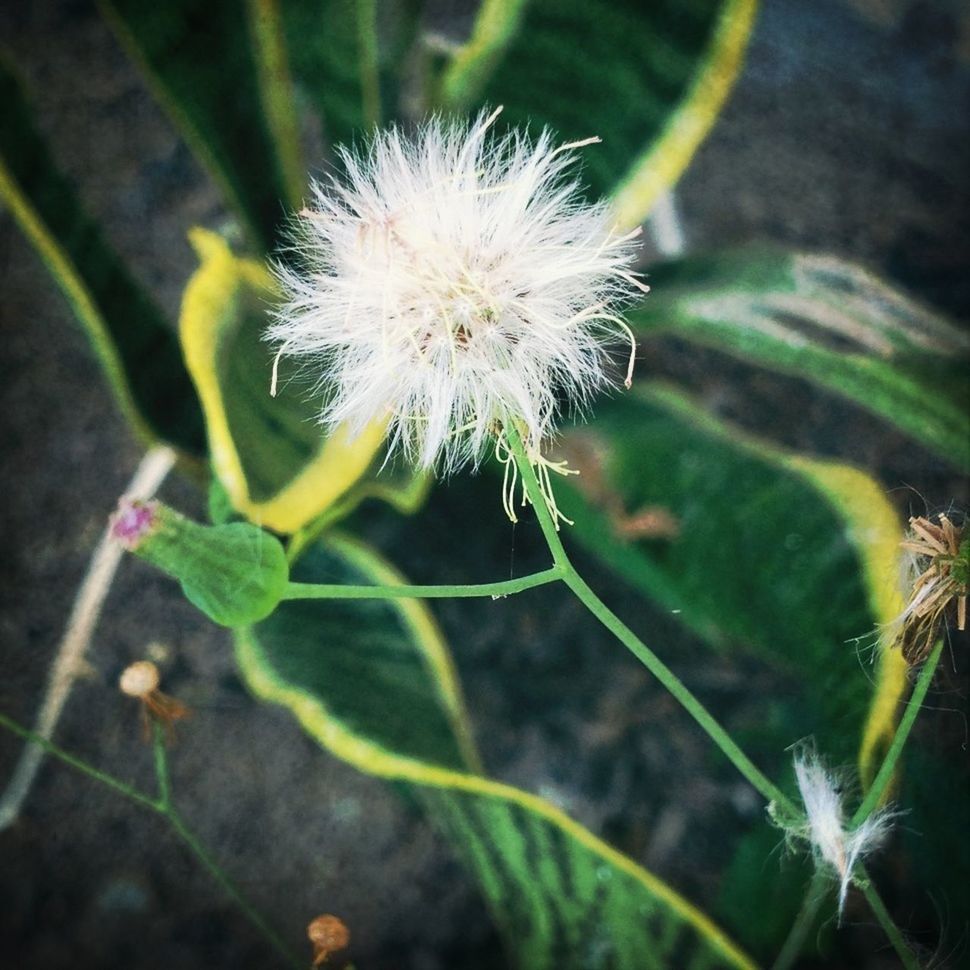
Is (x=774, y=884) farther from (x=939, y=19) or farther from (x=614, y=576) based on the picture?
(x=939, y=19)

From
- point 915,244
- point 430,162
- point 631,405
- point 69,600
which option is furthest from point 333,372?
point 915,244

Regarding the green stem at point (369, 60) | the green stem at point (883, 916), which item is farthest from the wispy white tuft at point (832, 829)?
the green stem at point (369, 60)

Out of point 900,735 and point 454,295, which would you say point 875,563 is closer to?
point 900,735

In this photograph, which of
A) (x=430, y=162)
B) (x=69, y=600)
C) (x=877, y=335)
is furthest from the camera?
(x=69, y=600)

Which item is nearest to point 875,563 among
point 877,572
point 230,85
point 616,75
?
point 877,572

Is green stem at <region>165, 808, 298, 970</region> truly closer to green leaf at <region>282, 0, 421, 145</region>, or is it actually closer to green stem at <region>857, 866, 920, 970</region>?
green stem at <region>857, 866, 920, 970</region>

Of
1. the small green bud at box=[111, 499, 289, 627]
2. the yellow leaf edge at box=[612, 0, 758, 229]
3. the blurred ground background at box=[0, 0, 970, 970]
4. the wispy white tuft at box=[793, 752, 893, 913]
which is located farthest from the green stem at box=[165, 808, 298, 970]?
the yellow leaf edge at box=[612, 0, 758, 229]
